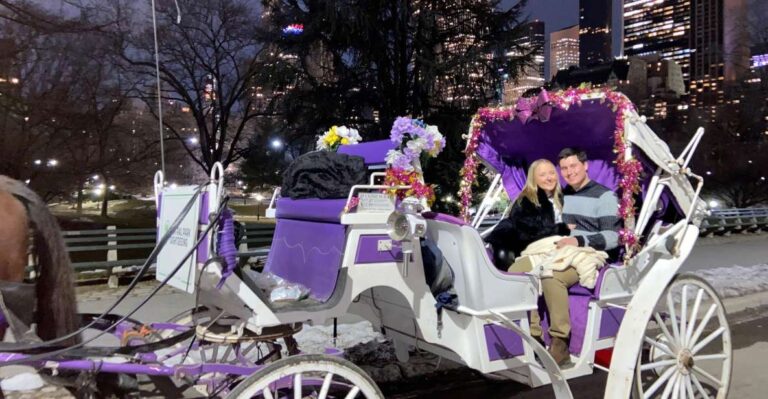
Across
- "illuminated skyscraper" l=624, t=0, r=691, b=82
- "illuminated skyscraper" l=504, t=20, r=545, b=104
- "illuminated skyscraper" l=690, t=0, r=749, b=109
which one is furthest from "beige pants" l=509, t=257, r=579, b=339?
"illuminated skyscraper" l=624, t=0, r=691, b=82

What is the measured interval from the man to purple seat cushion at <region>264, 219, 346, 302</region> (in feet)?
5.43

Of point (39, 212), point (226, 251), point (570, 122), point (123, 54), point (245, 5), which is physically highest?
point (245, 5)

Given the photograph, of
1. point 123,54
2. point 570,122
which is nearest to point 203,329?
point 570,122

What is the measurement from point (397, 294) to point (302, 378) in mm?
1194

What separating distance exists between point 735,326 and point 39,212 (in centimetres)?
770

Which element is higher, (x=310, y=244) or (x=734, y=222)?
(x=310, y=244)

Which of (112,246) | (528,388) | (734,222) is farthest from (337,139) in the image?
(734,222)

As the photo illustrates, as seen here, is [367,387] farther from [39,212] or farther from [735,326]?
→ [735,326]

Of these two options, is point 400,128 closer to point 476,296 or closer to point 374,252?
point 374,252

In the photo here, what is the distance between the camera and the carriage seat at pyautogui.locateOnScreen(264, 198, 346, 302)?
3.13 metres

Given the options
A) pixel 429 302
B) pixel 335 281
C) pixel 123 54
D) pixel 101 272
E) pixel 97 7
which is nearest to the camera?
pixel 335 281

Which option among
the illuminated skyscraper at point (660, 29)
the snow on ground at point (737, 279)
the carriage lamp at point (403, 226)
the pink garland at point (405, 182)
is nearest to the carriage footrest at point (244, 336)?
the carriage lamp at point (403, 226)

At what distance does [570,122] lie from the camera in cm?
479

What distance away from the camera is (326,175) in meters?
3.46
